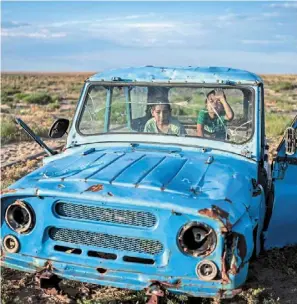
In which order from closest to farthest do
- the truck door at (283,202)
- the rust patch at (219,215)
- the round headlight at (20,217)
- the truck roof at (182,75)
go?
the rust patch at (219,215) < the round headlight at (20,217) < the truck door at (283,202) < the truck roof at (182,75)

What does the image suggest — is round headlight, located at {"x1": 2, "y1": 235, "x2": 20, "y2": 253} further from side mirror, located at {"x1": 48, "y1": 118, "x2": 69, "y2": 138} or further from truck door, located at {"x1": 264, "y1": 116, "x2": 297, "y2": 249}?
truck door, located at {"x1": 264, "y1": 116, "x2": 297, "y2": 249}

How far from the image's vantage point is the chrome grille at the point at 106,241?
154 inches

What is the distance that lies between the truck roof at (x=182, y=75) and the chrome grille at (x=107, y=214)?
5.69 ft

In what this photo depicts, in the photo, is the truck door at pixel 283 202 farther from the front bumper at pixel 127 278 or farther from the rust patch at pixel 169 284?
the rust patch at pixel 169 284

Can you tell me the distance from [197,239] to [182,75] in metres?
1.94

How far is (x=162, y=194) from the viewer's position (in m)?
3.81

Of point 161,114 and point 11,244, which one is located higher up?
point 161,114

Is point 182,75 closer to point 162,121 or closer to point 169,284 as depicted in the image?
point 162,121

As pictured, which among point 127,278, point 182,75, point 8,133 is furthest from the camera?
point 8,133

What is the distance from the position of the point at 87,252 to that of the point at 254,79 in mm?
2218

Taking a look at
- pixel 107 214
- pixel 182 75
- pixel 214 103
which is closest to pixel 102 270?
pixel 107 214

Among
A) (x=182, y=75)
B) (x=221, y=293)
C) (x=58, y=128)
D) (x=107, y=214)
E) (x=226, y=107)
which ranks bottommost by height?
(x=221, y=293)

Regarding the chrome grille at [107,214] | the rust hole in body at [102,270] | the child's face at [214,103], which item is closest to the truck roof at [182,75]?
the child's face at [214,103]

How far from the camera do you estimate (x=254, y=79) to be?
5035 mm
